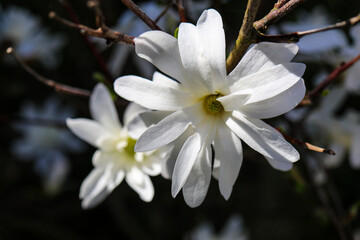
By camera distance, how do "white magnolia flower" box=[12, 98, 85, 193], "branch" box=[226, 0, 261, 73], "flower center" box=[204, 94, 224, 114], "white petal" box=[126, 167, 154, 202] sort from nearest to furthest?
"branch" box=[226, 0, 261, 73] → "flower center" box=[204, 94, 224, 114] → "white petal" box=[126, 167, 154, 202] → "white magnolia flower" box=[12, 98, 85, 193]

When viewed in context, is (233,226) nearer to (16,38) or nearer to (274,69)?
(274,69)

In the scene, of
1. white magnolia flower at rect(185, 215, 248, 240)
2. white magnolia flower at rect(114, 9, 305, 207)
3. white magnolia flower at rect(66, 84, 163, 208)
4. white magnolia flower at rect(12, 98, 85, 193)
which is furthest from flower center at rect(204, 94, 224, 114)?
white magnolia flower at rect(12, 98, 85, 193)

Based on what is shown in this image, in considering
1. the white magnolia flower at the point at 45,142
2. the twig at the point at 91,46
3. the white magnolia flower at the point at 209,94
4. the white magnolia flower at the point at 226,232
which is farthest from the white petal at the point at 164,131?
the white magnolia flower at the point at 45,142

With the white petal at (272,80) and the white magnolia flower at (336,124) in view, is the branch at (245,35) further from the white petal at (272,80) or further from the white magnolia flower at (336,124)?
the white magnolia flower at (336,124)

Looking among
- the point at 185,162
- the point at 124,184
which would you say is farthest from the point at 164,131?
the point at 124,184

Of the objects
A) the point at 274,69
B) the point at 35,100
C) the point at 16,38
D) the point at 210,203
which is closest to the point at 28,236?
the point at 35,100

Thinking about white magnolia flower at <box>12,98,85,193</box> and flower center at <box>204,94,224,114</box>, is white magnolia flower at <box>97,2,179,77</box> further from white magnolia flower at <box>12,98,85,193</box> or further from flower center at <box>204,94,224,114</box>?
white magnolia flower at <box>12,98,85,193</box>

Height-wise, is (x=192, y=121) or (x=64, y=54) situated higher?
(x=192, y=121)
